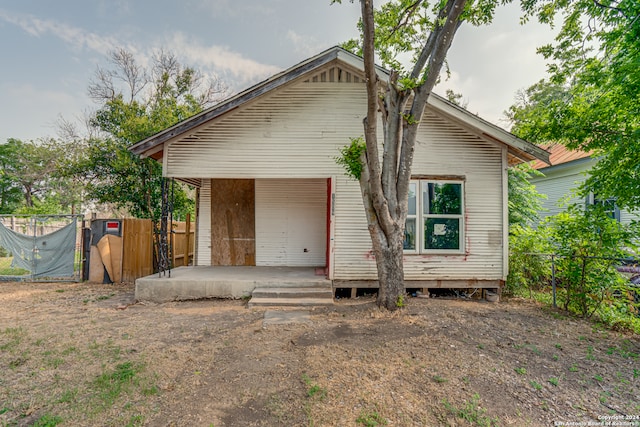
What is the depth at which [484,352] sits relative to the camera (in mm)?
3643

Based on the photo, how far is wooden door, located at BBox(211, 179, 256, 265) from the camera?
8102mm

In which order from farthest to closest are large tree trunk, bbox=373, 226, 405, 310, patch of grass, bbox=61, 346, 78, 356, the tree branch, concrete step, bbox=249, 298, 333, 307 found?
1. concrete step, bbox=249, 298, 333, 307
2. large tree trunk, bbox=373, 226, 405, 310
3. the tree branch
4. patch of grass, bbox=61, 346, 78, 356

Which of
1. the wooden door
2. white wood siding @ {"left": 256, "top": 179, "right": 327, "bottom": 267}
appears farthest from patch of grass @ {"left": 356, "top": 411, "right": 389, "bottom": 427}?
the wooden door

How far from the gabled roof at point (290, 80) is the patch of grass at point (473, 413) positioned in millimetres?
5302

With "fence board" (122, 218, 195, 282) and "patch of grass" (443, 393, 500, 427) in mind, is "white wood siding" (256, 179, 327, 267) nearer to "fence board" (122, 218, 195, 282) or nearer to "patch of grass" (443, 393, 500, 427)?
"fence board" (122, 218, 195, 282)

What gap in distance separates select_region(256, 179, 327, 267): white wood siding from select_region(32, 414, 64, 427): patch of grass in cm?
564

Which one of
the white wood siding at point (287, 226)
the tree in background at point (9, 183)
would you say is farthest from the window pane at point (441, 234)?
the tree in background at point (9, 183)

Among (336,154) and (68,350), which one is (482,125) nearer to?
(336,154)

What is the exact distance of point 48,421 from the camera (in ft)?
7.83

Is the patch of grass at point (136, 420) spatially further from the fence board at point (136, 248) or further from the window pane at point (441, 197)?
the fence board at point (136, 248)

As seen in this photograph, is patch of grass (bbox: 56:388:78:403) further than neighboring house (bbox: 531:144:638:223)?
No

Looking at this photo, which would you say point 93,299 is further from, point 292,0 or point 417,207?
point 292,0

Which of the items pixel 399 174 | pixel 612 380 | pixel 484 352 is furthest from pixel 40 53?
pixel 612 380

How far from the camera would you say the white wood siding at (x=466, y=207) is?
6.30 m
